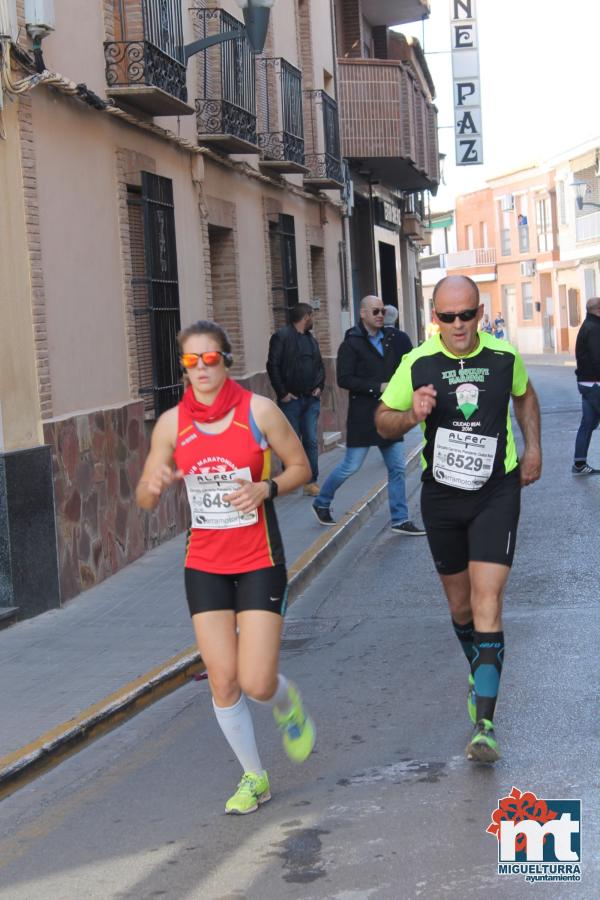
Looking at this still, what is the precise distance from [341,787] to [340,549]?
6756 mm

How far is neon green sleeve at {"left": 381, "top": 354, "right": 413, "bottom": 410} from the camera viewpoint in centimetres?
595

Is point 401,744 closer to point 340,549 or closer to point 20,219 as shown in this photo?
point 20,219

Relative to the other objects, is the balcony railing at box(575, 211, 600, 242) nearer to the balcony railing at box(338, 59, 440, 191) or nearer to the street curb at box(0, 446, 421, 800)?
the balcony railing at box(338, 59, 440, 191)

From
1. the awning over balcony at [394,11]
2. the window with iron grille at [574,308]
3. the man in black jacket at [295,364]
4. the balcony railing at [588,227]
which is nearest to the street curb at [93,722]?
the man in black jacket at [295,364]

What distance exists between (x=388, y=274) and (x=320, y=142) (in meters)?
9.38

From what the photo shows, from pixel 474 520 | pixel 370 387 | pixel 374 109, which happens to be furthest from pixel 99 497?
pixel 374 109

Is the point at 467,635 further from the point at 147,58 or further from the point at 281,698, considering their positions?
the point at 147,58

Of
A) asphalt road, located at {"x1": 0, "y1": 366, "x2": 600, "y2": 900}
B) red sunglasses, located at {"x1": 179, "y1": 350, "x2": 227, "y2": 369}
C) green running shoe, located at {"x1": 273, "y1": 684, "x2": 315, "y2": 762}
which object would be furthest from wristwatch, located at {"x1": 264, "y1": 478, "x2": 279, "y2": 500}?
asphalt road, located at {"x1": 0, "y1": 366, "x2": 600, "y2": 900}

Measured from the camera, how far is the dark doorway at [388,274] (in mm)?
30359

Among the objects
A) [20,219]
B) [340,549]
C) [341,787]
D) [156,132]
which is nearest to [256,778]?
[341,787]

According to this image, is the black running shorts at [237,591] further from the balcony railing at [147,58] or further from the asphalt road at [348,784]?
the balcony railing at [147,58]

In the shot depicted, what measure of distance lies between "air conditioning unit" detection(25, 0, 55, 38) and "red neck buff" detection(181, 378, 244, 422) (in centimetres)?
512

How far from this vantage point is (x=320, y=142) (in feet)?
71.4

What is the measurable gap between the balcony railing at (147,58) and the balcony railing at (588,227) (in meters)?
47.4
